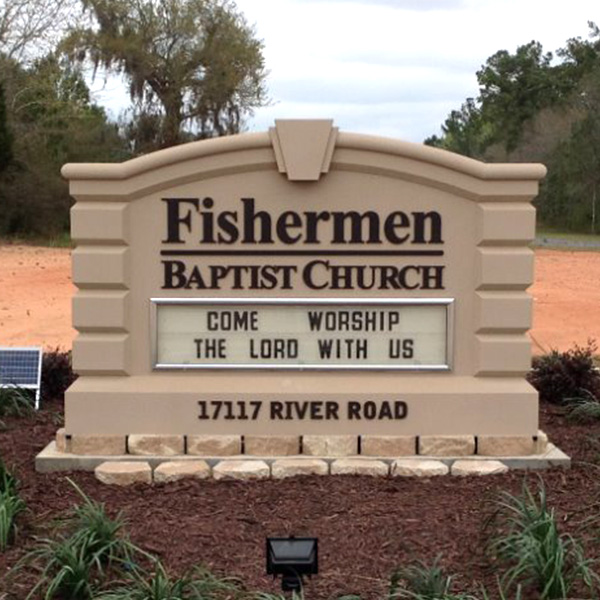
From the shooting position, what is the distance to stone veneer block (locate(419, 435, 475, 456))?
22.0 feet

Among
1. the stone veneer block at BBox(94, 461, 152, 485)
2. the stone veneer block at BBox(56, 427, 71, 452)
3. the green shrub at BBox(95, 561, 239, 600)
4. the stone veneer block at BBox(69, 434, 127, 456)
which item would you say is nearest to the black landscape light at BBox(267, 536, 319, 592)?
the green shrub at BBox(95, 561, 239, 600)

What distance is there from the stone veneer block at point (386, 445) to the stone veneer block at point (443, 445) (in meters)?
0.08

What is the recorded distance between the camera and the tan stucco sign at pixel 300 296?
6645mm

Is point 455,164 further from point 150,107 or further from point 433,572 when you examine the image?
point 150,107

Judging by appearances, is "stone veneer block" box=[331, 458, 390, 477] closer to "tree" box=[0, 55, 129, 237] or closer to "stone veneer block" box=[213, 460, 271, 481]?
"stone veneer block" box=[213, 460, 271, 481]

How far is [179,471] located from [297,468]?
28.3 inches

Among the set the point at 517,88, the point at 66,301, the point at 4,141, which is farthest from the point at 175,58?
the point at 66,301

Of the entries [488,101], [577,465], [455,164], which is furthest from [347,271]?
[488,101]

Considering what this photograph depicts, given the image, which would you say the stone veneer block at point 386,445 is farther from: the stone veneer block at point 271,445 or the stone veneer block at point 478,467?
the stone veneer block at point 271,445

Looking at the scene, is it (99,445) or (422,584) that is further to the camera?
(99,445)

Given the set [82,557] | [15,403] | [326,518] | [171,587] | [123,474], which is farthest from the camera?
[15,403]

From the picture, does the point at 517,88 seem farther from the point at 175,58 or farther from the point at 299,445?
the point at 299,445

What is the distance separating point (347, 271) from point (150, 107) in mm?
50883

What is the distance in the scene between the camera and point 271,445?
6695mm
